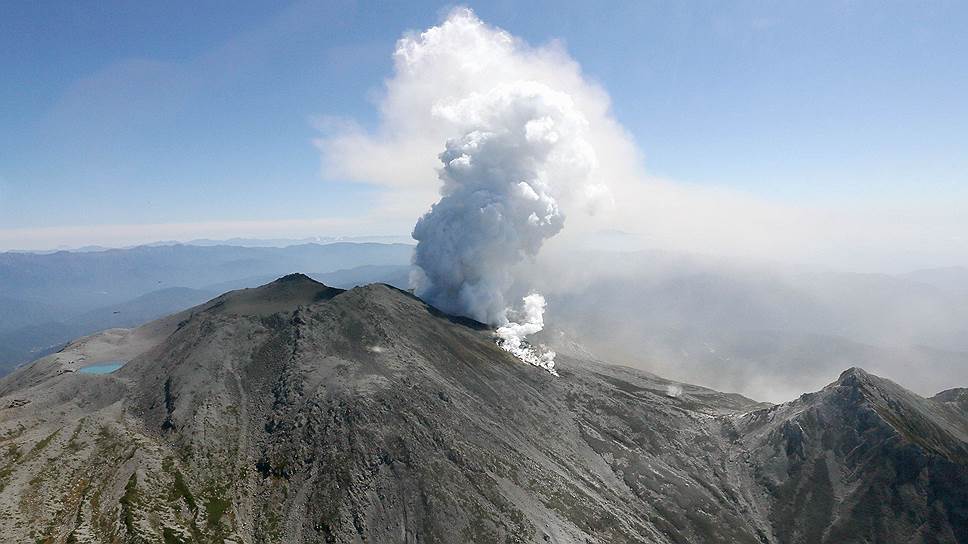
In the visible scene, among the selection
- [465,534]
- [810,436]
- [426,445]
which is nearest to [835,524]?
[810,436]

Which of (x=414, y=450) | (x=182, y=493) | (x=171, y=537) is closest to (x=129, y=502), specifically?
(x=182, y=493)

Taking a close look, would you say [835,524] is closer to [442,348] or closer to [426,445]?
[426,445]

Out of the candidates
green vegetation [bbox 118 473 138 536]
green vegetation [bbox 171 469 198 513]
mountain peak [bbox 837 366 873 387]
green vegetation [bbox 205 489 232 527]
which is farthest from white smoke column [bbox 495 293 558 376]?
green vegetation [bbox 118 473 138 536]

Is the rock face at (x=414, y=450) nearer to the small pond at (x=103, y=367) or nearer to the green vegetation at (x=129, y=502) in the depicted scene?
the green vegetation at (x=129, y=502)

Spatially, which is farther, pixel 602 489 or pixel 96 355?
pixel 96 355

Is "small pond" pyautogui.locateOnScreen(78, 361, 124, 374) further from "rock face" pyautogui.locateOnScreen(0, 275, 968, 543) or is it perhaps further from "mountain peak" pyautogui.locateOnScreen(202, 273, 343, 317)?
"mountain peak" pyautogui.locateOnScreen(202, 273, 343, 317)

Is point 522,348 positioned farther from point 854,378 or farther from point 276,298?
point 854,378
